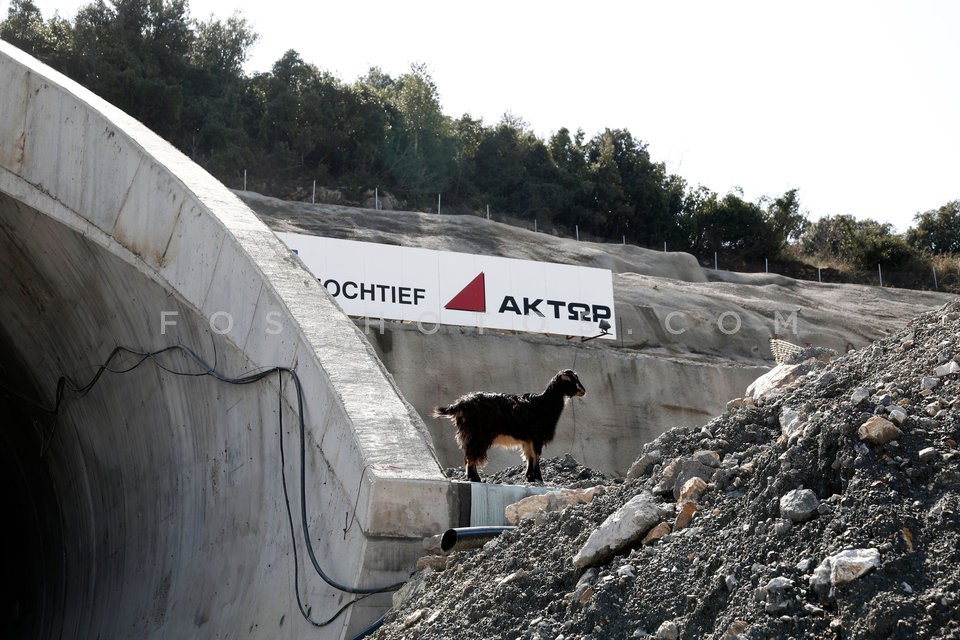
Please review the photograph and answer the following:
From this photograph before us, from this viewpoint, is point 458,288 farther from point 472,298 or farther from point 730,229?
point 730,229

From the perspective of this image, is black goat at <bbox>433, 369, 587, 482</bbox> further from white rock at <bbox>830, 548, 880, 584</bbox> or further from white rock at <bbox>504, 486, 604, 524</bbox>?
white rock at <bbox>830, 548, 880, 584</bbox>

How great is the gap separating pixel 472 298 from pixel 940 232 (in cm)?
3329

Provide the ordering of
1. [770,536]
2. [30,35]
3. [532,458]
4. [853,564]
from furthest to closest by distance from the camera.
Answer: [30,35]
[532,458]
[770,536]
[853,564]

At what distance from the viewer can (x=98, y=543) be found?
11930 millimetres

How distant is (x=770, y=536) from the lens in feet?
16.1

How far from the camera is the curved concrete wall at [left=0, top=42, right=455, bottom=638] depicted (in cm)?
723

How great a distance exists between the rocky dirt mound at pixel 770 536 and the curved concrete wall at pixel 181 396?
85cm

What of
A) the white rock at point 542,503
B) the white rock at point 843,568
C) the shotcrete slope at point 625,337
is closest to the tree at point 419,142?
the shotcrete slope at point 625,337

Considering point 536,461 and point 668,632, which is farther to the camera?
point 536,461

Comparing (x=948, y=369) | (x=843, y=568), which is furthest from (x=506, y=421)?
(x=843, y=568)

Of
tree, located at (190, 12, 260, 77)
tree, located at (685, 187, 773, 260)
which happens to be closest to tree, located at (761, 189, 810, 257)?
tree, located at (685, 187, 773, 260)

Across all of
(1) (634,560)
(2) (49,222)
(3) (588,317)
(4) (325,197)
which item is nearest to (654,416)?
(3) (588,317)

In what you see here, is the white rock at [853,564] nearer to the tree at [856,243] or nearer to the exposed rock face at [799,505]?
the exposed rock face at [799,505]

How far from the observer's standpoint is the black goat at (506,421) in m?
9.50
